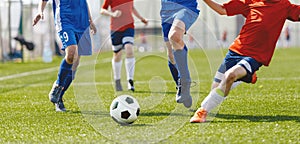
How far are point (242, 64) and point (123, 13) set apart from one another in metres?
5.29

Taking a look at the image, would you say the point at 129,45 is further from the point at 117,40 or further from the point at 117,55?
the point at 117,55

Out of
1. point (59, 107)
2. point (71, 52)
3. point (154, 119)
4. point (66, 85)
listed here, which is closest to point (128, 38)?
point (66, 85)

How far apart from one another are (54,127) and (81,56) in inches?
85.9

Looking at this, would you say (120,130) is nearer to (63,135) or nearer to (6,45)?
(63,135)

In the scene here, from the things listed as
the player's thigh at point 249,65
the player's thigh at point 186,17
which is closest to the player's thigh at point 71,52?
the player's thigh at point 186,17

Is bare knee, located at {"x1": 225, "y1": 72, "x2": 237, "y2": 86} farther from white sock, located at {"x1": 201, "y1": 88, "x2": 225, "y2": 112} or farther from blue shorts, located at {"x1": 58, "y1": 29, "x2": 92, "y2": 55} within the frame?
blue shorts, located at {"x1": 58, "y1": 29, "x2": 92, "y2": 55}

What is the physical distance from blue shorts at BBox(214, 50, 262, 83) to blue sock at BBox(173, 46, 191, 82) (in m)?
0.96

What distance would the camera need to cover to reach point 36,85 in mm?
12055

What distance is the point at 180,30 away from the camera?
715 cm

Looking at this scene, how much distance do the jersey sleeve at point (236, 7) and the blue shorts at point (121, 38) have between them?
4.23 meters

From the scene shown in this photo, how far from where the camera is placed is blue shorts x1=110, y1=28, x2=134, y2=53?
10383 millimetres

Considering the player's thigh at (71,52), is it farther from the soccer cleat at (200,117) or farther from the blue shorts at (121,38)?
the blue shorts at (121,38)

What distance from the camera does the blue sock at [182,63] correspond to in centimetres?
731

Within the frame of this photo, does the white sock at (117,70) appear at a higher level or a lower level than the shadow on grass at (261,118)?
lower
